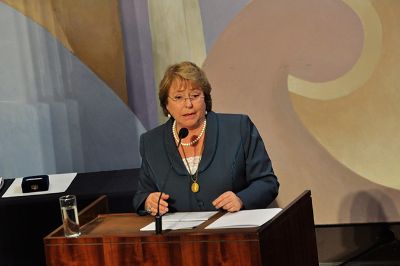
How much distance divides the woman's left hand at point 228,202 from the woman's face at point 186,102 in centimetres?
39

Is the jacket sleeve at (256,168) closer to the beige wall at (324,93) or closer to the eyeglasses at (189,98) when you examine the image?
the eyeglasses at (189,98)

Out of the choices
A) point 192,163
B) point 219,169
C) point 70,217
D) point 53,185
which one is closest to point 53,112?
point 53,185

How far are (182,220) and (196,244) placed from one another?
12.8 inches

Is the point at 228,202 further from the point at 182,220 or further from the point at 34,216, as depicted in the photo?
the point at 34,216

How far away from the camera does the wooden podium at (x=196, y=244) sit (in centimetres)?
247

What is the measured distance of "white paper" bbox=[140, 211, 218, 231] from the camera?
2.74m

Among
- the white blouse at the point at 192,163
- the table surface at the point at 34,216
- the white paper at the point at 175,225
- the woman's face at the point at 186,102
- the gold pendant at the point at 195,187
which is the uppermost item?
the woman's face at the point at 186,102

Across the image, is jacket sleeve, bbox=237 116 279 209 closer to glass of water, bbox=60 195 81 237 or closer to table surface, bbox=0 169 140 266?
glass of water, bbox=60 195 81 237

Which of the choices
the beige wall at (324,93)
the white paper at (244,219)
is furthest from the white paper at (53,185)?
the white paper at (244,219)

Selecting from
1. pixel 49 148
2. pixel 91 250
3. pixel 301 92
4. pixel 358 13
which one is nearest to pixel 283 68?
pixel 301 92

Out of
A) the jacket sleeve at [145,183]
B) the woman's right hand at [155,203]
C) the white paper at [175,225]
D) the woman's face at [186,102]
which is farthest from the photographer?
the jacket sleeve at [145,183]

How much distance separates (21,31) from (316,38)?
2010 mm

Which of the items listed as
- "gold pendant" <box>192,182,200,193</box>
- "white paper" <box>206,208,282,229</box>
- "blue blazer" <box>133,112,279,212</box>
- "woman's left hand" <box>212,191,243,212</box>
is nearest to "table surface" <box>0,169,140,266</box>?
"blue blazer" <box>133,112,279,212</box>

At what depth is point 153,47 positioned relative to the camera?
4891 millimetres
